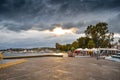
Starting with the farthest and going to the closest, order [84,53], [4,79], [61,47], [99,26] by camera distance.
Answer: [61,47] → [99,26] → [84,53] → [4,79]

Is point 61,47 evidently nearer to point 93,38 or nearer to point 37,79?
point 93,38

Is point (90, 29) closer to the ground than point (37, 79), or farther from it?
farther from it

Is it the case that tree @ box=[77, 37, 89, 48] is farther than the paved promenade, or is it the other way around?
tree @ box=[77, 37, 89, 48]

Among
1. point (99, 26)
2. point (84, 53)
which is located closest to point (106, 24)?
point (99, 26)

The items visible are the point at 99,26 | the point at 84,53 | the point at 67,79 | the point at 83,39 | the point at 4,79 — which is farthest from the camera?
the point at 83,39

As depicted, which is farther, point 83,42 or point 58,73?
point 83,42

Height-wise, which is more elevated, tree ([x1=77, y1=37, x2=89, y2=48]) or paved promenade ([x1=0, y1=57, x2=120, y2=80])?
tree ([x1=77, y1=37, x2=89, y2=48])

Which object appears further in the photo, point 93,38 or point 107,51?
point 93,38

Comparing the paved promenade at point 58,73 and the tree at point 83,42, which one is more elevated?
the tree at point 83,42

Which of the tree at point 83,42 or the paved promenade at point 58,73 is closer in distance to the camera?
the paved promenade at point 58,73

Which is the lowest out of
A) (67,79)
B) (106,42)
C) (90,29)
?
(67,79)

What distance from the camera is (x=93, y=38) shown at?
4786 inches

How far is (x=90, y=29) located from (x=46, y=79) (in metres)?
107

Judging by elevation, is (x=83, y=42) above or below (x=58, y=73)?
above
